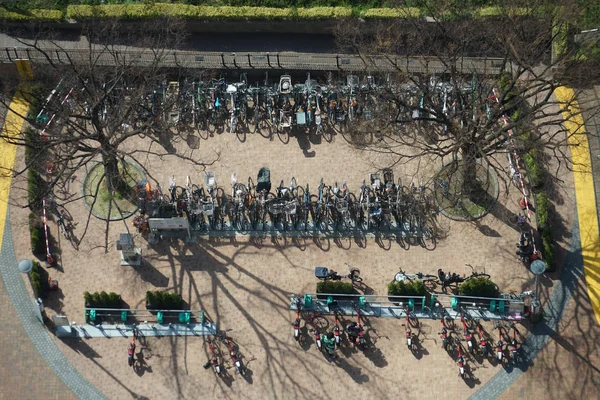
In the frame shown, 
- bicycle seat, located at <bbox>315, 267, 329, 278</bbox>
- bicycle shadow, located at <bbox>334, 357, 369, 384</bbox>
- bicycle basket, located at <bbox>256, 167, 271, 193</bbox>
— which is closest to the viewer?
bicycle shadow, located at <bbox>334, 357, 369, 384</bbox>

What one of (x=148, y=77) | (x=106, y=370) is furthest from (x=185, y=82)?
(x=106, y=370)

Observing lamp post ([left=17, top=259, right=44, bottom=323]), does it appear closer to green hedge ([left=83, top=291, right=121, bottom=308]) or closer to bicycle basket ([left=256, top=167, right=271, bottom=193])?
green hedge ([left=83, top=291, right=121, bottom=308])

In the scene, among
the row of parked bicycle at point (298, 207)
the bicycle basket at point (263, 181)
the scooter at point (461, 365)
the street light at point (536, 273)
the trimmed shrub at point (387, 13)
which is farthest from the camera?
the trimmed shrub at point (387, 13)

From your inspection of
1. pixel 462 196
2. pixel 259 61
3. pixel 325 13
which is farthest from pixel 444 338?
pixel 325 13

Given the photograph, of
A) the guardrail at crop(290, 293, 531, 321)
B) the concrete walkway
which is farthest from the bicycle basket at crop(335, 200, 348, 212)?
the concrete walkway

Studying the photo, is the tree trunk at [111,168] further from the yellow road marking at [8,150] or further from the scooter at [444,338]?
the scooter at [444,338]

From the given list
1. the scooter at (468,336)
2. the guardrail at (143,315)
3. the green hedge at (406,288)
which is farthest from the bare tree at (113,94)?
the scooter at (468,336)

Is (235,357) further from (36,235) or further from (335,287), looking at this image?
(36,235)
